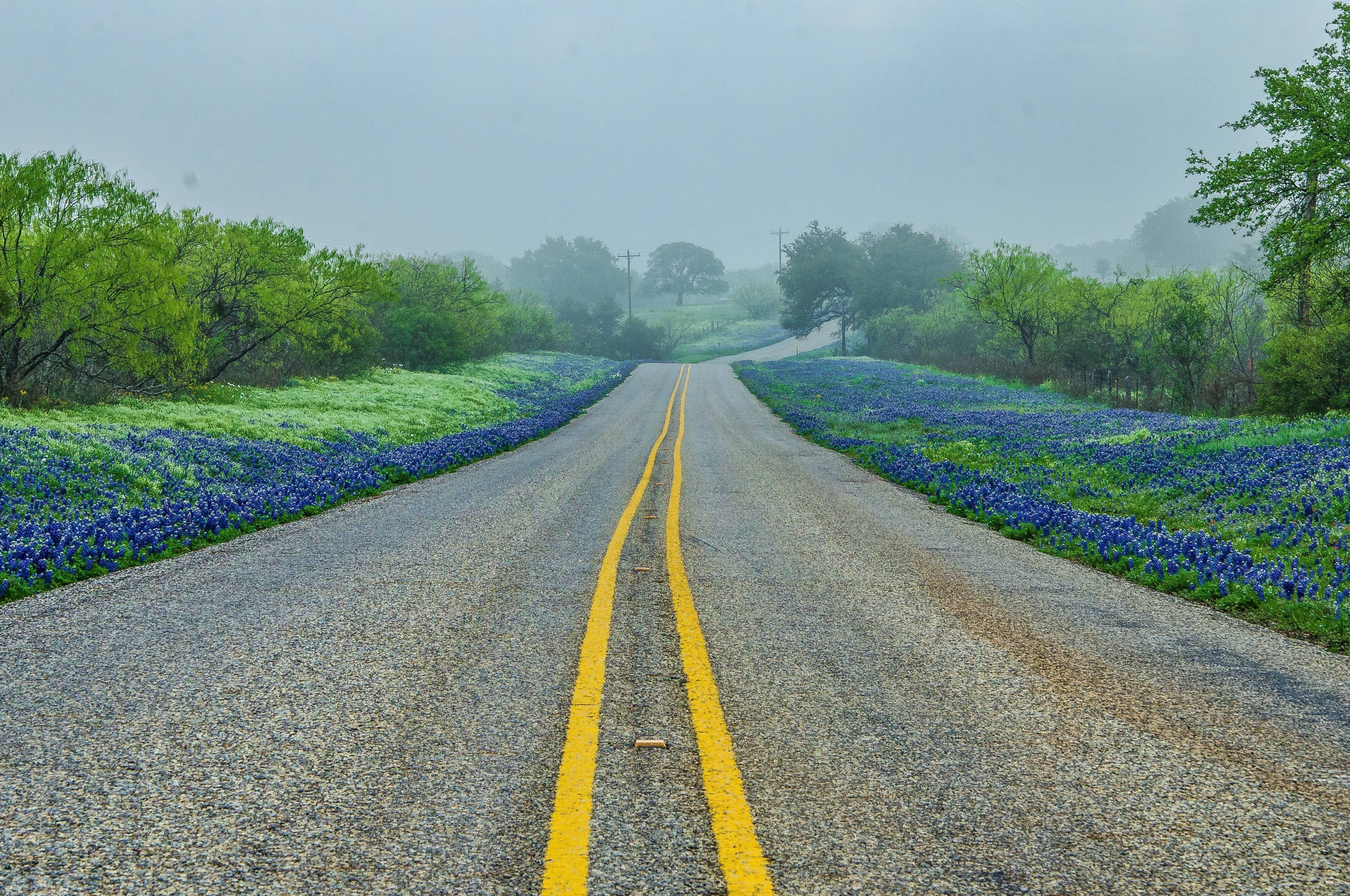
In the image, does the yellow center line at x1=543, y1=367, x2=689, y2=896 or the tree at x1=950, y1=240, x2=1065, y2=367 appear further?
the tree at x1=950, y1=240, x2=1065, y2=367

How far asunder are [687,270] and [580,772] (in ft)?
656

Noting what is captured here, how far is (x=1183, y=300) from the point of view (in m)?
36.7

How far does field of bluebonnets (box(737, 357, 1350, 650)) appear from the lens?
7.04 m

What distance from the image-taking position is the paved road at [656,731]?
283cm

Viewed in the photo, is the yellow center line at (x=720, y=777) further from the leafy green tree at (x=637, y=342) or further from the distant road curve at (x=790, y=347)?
the leafy green tree at (x=637, y=342)

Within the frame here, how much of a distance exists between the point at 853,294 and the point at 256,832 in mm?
86756

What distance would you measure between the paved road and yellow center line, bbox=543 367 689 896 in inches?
2.1

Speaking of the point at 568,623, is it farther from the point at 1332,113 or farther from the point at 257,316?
the point at 257,316

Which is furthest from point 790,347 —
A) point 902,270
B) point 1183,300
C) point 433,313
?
point 1183,300

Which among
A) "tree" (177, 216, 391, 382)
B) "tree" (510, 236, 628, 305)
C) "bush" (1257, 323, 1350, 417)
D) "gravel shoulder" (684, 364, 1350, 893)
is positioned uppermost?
"tree" (510, 236, 628, 305)

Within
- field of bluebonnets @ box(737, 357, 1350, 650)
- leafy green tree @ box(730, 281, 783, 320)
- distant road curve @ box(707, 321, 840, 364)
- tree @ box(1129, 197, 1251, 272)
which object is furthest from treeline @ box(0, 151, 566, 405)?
tree @ box(1129, 197, 1251, 272)

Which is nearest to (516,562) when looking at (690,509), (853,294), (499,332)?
(690,509)

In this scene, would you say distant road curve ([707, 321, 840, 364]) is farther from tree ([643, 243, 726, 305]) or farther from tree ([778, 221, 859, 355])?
tree ([643, 243, 726, 305])

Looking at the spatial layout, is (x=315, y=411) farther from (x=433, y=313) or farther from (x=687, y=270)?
(x=687, y=270)
